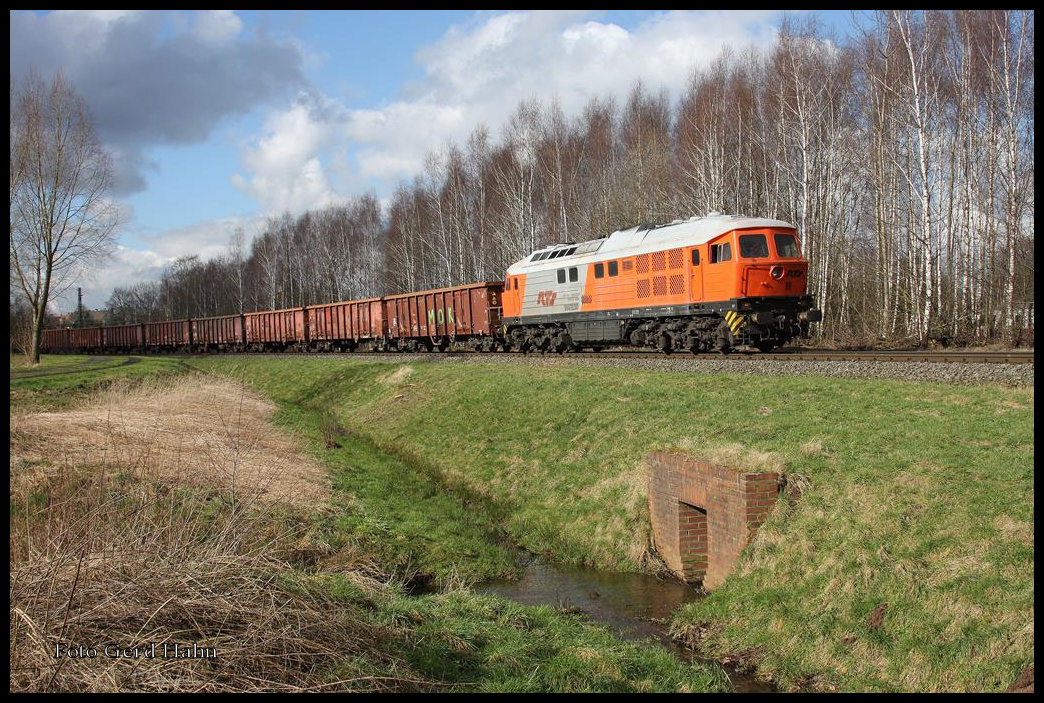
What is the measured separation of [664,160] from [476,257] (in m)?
16.1

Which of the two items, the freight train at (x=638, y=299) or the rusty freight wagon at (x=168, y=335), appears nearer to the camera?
the freight train at (x=638, y=299)

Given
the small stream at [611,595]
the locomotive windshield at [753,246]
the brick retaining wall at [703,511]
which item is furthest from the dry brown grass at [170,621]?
the locomotive windshield at [753,246]

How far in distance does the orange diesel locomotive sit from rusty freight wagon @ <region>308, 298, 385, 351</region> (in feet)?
47.5

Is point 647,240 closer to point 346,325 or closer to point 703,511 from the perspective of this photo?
point 703,511

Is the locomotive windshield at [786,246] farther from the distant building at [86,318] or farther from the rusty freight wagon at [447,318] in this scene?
the distant building at [86,318]

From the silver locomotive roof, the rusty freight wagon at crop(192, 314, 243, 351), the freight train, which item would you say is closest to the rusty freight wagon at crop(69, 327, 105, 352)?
the rusty freight wagon at crop(192, 314, 243, 351)

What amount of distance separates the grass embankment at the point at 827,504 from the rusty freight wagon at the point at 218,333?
36.1 metres

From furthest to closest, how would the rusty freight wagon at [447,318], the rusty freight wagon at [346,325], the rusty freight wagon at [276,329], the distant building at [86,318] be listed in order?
the distant building at [86,318] < the rusty freight wagon at [276,329] < the rusty freight wagon at [346,325] < the rusty freight wagon at [447,318]

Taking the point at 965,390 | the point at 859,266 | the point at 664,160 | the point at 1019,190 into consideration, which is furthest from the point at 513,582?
the point at 664,160

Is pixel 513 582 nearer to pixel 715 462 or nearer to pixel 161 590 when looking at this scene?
pixel 715 462

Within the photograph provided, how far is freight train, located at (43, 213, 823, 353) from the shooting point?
1842cm

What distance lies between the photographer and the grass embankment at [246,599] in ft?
14.9

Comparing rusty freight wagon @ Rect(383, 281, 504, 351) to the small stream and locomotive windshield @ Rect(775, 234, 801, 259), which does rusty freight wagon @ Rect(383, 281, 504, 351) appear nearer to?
locomotive windshield @ Rect(775, 234, 801, 259)

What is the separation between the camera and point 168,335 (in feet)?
183
